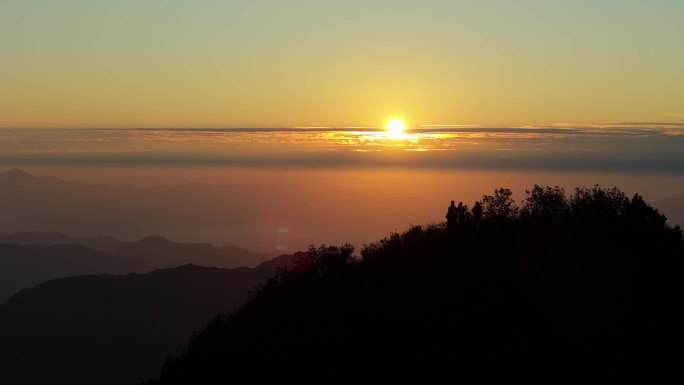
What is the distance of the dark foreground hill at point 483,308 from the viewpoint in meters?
29.1

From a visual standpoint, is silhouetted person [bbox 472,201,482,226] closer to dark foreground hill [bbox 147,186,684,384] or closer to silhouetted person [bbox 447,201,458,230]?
dark foreground hill [bbox 147,186,684,384]

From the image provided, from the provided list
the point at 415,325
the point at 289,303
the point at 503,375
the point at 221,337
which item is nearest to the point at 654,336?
the point at 503,375

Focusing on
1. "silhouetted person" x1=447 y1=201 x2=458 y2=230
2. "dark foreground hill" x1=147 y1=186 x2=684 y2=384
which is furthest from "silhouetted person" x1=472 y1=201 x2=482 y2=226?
"silhouetted person" x1=447 y1=201 x2=458 y2=230

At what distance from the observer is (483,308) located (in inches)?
1276

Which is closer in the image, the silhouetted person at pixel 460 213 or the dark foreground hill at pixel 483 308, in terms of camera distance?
the dark foreground hill at pixel 483 308

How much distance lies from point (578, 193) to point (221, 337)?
2003 centimetres

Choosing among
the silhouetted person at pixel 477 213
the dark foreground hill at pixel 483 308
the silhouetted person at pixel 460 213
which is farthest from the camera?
the silhouetted person at pixel 460 213

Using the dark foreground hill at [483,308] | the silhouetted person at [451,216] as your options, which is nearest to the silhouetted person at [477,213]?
the dark foreground hill at [483,308]

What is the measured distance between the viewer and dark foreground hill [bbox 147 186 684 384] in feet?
95.5

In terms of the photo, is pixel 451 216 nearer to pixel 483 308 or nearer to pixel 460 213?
pixel 460 213

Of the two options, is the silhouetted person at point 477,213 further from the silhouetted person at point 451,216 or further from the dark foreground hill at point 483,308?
the silhouetted person at point 451,216

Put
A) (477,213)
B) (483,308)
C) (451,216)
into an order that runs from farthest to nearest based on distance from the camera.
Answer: (451,216)
(477,213)
(483,308)

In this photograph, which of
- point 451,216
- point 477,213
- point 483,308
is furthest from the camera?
point 451,216

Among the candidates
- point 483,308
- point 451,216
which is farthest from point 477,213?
point 483,308
